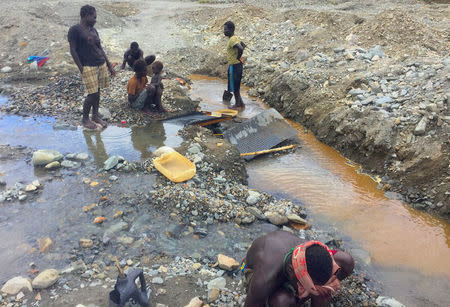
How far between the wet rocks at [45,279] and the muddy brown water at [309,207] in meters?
0.29

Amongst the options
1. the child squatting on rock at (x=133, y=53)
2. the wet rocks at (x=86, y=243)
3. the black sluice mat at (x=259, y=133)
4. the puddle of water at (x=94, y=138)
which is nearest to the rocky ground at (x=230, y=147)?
the wet rocks at (x=86, y=243)

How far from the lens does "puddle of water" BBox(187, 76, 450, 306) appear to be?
357 cm

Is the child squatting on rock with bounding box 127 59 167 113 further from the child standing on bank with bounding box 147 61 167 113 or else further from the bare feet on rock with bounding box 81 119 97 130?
the bare feet on rock with bounding box 81 119 97 130

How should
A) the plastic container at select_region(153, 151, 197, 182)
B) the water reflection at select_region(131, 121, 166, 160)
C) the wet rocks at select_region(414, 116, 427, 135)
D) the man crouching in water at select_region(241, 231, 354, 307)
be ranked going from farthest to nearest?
the water reflection at select_region(131, 121, 166, 160), the wet rocks at select_region(414, 116, 427, 135), the plastic container at select_region(153, 151, 197, 182), the man crouching in water at select_region(241, 231, 354, 307)

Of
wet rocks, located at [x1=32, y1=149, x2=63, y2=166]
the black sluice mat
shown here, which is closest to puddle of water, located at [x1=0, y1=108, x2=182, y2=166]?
wet rocks, located at [x1=32, y1=149, x2=63, y2=166]

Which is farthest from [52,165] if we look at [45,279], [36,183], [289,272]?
[289,272]

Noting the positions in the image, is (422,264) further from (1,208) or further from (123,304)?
(1,208)

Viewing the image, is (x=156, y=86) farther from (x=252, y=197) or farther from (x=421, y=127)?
(x=421, y=127)

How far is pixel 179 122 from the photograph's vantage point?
5922mm

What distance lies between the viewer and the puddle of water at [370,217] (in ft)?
11.7

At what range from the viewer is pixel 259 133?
19.4 ft

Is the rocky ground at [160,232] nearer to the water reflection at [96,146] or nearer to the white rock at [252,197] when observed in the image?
the white rock at [252,197]

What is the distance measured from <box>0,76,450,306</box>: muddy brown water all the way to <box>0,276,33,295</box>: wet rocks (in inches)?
7.4

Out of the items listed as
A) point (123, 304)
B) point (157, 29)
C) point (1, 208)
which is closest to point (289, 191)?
point (123, 304)
